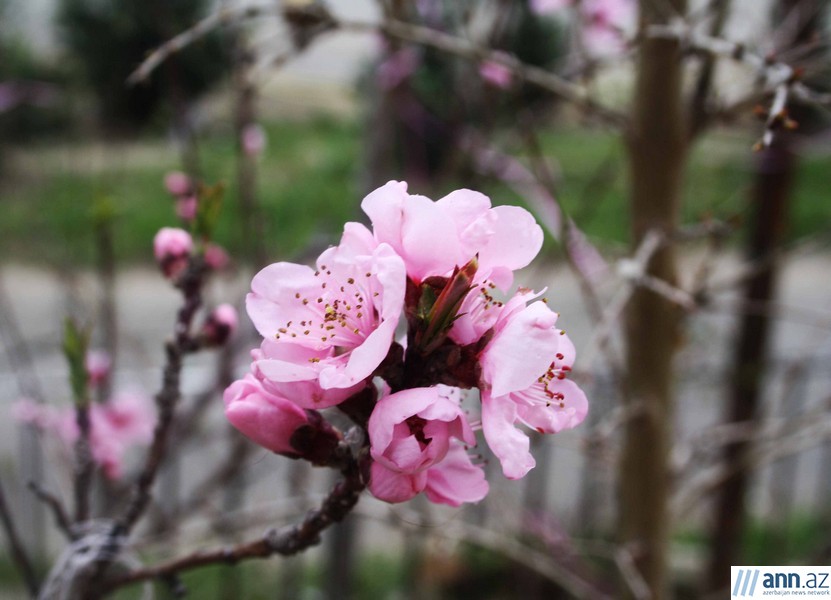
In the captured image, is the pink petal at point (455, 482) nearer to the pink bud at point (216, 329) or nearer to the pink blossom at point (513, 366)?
the pink blossom at point (513, 366)

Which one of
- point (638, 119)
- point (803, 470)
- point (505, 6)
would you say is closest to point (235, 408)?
point (638, 119)

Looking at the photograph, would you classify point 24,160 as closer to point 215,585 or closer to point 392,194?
point 215,585

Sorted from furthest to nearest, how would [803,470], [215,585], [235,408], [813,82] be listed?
[803,470], [215,585], [813,82], [235,408]

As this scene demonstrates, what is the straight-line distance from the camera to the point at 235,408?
44 cm

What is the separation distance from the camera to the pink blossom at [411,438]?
1.31ft

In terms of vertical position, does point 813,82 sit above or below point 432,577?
above

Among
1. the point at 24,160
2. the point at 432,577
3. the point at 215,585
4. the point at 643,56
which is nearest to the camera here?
the point at 643,56

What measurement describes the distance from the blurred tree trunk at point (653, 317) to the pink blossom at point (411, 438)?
2.31 feet

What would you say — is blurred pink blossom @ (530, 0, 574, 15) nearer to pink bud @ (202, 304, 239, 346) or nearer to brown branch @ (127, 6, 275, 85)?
brown branch @ (127, 6, 275, 85)

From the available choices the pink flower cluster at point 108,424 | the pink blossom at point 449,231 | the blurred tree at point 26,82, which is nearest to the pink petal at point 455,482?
the pink blossom at point 449,231

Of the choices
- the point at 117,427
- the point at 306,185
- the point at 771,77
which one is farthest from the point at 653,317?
the point at 306,185

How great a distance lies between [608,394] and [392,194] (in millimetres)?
1932

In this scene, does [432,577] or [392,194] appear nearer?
[392,194]

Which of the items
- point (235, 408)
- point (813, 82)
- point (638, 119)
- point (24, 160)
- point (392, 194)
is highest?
point (24, 160)
